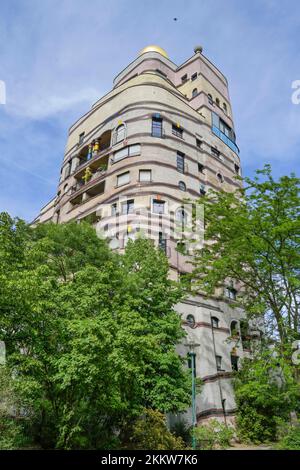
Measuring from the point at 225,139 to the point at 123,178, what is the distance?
13.1 metres

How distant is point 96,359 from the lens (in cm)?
1001

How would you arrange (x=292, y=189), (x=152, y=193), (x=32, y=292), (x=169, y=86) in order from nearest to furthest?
(x=32, y=292) → (x=292, y=189) → (x=152, y=193) → (x=169, y=86)

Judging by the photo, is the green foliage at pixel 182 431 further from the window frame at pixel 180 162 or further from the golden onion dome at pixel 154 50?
the golden onion dome at pixel 154 50

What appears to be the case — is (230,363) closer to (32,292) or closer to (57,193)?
(32,292)

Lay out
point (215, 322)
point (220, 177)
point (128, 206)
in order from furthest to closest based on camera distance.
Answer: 1. point (220, 177)
2. point (128, 206)
3. point (215, 322)

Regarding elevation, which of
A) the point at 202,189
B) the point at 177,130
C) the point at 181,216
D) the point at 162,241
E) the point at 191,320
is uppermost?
the point at 177,130

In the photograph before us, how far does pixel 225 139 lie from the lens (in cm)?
3334

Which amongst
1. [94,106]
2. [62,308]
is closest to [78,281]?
[62,308]

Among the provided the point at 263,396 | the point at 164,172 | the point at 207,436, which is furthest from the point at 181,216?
the point at 207,436

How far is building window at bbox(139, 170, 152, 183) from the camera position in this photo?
24047mm

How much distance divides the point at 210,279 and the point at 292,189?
204 inches

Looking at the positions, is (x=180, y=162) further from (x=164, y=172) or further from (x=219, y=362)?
(x=219, y=362)

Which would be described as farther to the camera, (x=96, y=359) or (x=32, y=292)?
(x=96, y=359)

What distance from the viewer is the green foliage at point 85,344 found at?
9797 mm
